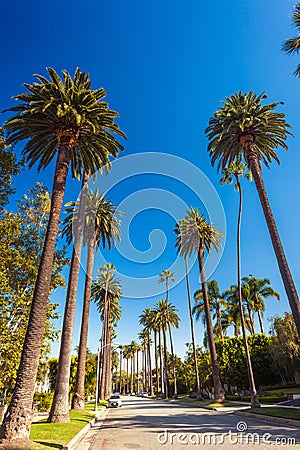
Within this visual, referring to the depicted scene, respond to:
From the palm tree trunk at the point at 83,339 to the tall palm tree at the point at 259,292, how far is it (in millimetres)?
35121

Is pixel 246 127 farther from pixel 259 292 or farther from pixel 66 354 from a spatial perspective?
pixel 259 292

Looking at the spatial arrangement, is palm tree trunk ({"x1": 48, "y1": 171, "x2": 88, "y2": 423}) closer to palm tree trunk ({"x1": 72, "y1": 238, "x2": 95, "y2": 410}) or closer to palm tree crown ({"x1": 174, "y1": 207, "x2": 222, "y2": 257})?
palm tree trunk ({"x1": 72, "y1": 238, "x2": 95, "y2": 410})

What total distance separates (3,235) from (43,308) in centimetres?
955

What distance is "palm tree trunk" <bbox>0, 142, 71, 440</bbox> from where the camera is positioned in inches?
408

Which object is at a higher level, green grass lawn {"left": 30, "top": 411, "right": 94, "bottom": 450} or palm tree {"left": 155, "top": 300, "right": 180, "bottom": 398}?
palm tree {"left": 155, "top": 300, "right": 180, "bottom": 398}

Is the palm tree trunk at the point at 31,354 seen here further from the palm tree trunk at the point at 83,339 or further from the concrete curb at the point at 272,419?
the palm tree trunk at the point at 83,339

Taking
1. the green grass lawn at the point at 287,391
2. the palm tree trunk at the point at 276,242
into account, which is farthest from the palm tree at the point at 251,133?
the green grass lawn at the point at 287,391

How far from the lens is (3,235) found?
2041cm

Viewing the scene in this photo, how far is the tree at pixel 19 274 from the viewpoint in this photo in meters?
19.8

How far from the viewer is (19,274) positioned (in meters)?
21.9

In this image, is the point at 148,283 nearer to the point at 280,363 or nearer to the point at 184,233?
the point at 184,233

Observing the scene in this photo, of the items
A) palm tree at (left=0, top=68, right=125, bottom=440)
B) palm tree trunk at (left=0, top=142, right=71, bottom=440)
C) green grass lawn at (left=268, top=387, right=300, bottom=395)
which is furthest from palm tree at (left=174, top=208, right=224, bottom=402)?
palm tree trunk at (left=0, top=142, right=71, bottom=440)

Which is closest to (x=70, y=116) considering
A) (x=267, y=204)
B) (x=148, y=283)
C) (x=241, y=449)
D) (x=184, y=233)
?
(x=148, y=283)

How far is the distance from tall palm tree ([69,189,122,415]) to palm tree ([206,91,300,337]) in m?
13.4
